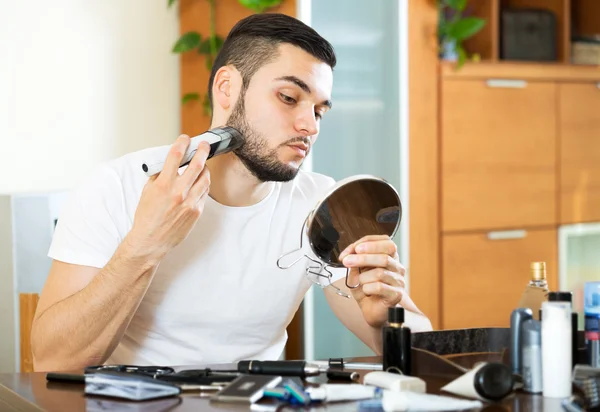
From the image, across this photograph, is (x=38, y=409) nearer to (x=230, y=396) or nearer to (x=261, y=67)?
(x=230, y=396)

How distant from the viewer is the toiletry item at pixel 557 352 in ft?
3.80

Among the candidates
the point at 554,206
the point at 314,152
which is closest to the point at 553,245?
the point at 554,206

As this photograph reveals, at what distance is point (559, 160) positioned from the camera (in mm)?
3545

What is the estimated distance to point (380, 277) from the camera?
148 cm

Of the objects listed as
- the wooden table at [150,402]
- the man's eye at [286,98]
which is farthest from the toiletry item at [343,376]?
the man's eye at [286,98]

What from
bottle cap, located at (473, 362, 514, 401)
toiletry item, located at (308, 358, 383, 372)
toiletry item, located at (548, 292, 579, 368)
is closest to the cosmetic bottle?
toiletry item, located at (548, 292, 579, 368)

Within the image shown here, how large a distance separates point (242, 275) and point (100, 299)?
0.32 metres

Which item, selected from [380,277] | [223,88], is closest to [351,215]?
[380,277]

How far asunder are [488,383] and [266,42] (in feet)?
3.06

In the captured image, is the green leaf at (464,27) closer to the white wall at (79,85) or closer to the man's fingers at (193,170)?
the white wall at (79,85)

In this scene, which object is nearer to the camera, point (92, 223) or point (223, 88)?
point (92, 223)

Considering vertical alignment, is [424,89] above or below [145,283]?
above

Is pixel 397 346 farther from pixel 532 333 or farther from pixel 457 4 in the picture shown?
pixel 457 4

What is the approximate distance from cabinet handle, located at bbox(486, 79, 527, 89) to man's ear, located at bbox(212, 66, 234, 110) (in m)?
1.72
